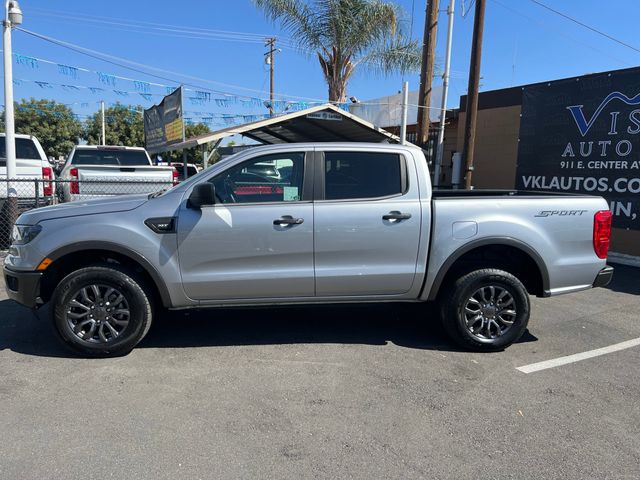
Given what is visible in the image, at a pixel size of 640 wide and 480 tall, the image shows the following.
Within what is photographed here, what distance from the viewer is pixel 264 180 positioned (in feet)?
15.2

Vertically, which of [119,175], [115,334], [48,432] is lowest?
[48,432]

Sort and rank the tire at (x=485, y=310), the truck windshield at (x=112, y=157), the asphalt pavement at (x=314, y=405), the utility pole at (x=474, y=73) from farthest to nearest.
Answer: the truck windshield at (x=112, y=157), the utility pole at (x=474, y=73), the tire at (x=485, y=310), the asphalt pavement at (x=314, y=405)

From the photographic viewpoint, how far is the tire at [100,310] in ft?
14.3

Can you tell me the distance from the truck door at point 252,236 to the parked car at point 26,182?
574 cm

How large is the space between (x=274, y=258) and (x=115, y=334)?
153 centimetres

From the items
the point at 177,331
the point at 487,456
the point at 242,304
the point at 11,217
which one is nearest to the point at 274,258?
the point at 242,304

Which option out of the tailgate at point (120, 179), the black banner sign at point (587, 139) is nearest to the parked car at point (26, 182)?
the tailgate at point (120, 179)

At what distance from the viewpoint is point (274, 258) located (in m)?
4.50

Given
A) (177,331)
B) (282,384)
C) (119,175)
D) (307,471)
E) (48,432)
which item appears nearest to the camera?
(307,471)

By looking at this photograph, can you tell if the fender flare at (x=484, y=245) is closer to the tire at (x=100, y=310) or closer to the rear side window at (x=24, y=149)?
the tire at (x=100, y=310)

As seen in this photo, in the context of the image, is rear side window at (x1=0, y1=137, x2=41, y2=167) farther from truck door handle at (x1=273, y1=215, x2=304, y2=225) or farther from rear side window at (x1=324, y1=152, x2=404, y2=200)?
rear side window at (x1=324, y1=152, x2=404, y2=200)

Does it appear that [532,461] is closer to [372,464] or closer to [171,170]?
[372,464]

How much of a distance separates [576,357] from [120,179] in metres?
8.25

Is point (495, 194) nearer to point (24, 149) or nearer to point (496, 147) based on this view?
point (496, 147)
